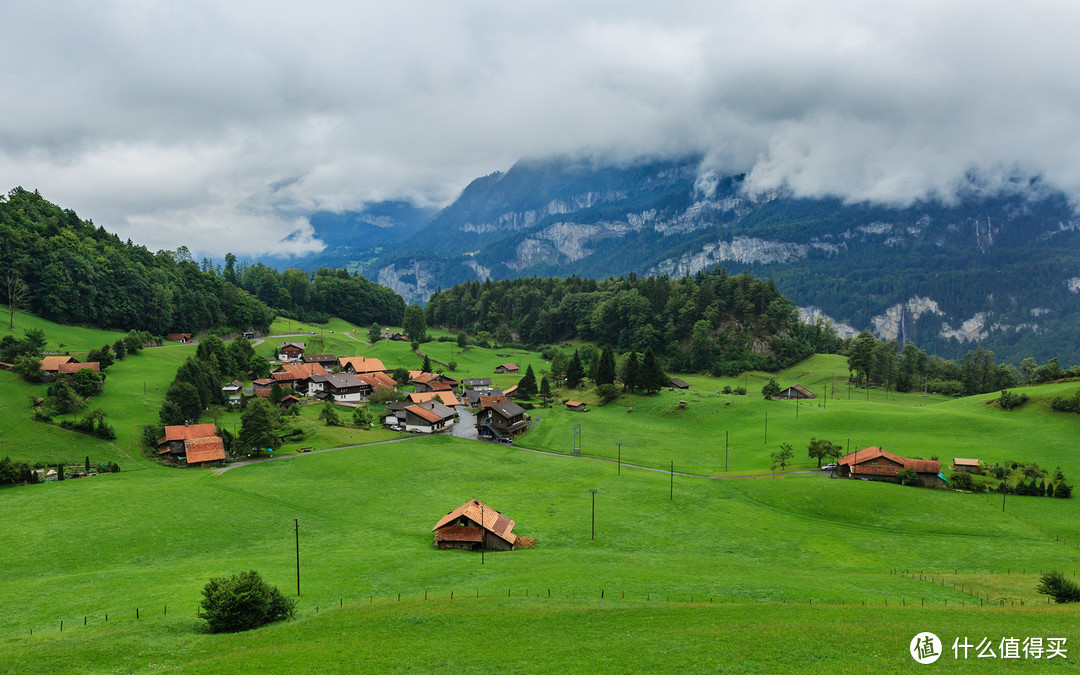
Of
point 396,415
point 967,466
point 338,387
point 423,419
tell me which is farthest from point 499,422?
point 967,466

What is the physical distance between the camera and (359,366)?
415 ft

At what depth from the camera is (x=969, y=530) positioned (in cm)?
4878

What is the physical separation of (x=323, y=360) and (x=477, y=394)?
41940 mm

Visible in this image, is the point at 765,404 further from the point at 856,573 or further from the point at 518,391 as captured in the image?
the point at 856,573

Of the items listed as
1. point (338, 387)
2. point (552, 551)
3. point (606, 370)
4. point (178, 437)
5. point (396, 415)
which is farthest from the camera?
point (606, 370)

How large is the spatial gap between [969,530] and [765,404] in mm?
48386

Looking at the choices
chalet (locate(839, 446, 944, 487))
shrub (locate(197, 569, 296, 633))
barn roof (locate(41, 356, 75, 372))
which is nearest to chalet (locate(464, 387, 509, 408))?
chalet (locate(839, 446, 944, 487))

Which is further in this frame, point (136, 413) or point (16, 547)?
point (136, 413)

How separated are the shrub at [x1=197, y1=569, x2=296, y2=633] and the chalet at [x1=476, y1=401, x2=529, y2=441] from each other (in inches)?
2305

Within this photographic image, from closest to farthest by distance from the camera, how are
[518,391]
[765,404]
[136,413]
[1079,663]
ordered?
[1079,663]
[136,413]
[765,404]
[518,391]

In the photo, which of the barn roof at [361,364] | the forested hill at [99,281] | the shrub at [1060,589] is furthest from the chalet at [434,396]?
the shrub at [1060,589]

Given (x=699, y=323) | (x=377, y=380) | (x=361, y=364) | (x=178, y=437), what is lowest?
(x=178, y=437)

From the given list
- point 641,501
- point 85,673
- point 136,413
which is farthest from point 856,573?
point 136,413

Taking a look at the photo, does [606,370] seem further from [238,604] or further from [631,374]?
[238,604]
